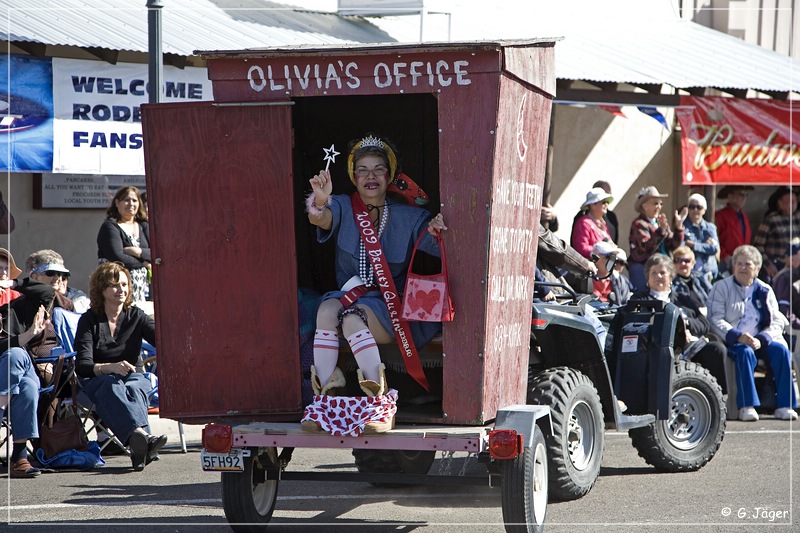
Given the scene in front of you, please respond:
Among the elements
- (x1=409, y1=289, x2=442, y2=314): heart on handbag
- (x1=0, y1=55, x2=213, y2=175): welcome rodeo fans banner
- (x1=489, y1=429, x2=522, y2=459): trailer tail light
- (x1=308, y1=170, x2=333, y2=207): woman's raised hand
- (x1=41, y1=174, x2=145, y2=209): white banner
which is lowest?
(x1=489, y1=429, x2=522, y2=459): trailer tail light

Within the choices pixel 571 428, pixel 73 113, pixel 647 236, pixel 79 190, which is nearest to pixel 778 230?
pixel 647 236

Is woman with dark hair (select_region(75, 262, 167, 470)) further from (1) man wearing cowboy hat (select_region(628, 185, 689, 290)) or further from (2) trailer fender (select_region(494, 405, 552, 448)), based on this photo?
(1) man wearing cowboy hat (select_region(628, 185, 689, 290))

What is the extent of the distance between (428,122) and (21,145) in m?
4.29

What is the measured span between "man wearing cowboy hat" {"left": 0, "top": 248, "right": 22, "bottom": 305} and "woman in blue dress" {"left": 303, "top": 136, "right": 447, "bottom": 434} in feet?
11.0

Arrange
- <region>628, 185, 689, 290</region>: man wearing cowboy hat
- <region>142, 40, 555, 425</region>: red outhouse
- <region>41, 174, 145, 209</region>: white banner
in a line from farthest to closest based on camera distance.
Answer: <region>41, 174, 145, 209</region>: white banner
<region>628, 185, 689, 290</region>: man wearing cowboy hat
<region>142, 40, 555, 425</region>: red outhouse

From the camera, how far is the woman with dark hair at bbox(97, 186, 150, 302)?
10.6 metres

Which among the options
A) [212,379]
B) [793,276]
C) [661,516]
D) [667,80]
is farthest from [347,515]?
[667,80]

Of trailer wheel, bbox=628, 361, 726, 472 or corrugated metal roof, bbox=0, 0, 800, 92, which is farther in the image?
corrugated metal roof, bbox=0, 0, 800, 92

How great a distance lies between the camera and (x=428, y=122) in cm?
820

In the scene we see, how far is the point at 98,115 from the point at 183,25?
1.83m

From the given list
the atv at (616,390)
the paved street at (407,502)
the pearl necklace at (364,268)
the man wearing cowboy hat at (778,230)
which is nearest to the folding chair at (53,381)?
the paved street at (407,502)

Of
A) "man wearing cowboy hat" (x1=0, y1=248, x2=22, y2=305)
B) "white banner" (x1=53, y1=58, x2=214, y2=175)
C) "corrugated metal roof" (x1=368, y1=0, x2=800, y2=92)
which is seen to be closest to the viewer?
"man wearing cowboy hat" (x1=0, y1=248, x2=22, y2=305)

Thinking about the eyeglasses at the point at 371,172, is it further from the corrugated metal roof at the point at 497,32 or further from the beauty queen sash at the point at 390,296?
the corrugated metal roof at the point at 497,32

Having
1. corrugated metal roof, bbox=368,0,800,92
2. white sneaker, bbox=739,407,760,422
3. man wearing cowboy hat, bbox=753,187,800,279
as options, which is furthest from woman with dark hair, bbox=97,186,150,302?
man wearing cowboy hat, bbox=753,187,800,279
